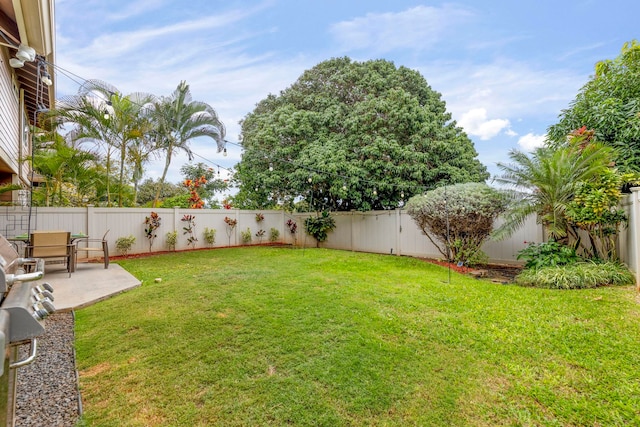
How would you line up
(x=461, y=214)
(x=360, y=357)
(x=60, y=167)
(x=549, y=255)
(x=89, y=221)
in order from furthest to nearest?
(x=89, y=221) < (x=60, y=167) < (x=461, y=214) < (x=549, y=255) < (x=360, y=357)

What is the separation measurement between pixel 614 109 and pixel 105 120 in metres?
12.8

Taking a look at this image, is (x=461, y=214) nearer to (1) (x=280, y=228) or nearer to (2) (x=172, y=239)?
(1) (x=280, y=228)

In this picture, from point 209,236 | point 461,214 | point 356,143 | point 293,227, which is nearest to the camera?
point 461,214

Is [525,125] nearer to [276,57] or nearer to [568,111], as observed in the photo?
[568,111]

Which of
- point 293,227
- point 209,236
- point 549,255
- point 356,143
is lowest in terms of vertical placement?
point 549,255

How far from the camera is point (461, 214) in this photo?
6613 millimetres

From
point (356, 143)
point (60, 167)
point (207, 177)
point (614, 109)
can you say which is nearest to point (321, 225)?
point (356, 143)

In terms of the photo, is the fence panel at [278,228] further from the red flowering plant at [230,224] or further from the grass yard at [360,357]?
the grass yard at [360,357]

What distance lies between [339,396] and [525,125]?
Answer: 10.1m

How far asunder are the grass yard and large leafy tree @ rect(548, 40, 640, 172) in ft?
14.6

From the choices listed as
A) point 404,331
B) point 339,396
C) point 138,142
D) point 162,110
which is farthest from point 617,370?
point 162,110

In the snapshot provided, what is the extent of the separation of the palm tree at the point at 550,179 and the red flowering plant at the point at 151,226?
9.05 metres

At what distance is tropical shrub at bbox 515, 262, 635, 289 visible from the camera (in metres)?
4.76

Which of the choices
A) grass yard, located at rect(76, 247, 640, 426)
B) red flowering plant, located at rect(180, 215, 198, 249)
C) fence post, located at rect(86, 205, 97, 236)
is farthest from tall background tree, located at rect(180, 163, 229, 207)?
grass yard, located at rect(76, 247, 640, 426)
